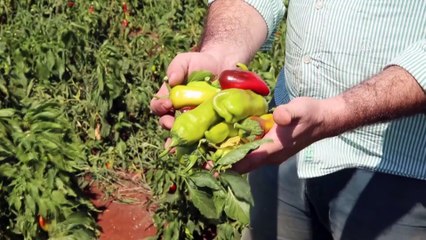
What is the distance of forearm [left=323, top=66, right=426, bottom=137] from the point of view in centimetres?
178

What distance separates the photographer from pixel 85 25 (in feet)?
16.7

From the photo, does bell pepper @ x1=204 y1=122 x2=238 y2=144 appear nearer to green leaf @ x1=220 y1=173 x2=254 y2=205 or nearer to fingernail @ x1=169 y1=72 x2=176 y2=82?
green leaf @ x1=220 y1=173 x2=254 y2=205

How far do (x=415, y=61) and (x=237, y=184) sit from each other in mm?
550

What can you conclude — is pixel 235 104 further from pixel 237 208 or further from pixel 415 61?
pixel 415 61

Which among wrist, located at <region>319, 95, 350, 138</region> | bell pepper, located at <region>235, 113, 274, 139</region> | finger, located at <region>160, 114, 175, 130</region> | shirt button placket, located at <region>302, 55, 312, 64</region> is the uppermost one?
wrist, located at <region>319, 95, 350, 138</region>

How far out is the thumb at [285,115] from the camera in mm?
1644

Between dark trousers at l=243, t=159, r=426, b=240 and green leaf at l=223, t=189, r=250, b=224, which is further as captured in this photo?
dark trousers at l=243, t=159, r=426, b=240

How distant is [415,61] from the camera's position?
1.84 metres

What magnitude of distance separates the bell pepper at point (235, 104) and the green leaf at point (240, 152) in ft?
0.33

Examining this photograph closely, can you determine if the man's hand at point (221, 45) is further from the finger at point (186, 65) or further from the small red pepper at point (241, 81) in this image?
the small red pepper at point (241, 81)

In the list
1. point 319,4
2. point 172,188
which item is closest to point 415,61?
point 319,4

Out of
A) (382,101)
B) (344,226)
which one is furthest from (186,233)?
(382,101)

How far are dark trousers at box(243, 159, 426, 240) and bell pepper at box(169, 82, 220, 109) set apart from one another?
530mm

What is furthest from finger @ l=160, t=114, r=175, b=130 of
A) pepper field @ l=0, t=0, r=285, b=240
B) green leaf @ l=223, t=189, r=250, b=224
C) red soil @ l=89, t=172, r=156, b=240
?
red soil @ l=89, t=172, r=156, b=240
